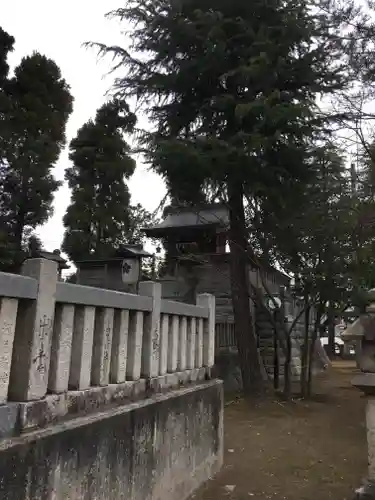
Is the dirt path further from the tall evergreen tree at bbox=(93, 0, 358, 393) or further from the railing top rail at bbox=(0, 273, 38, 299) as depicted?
the railing top rail at bbox=(0, 273, 38, 299)

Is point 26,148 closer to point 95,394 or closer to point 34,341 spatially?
point 95,394

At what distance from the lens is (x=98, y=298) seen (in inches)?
125

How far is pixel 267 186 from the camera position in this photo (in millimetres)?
9391

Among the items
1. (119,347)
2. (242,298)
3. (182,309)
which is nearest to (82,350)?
(119,347)

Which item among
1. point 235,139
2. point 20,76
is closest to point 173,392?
point 235,139

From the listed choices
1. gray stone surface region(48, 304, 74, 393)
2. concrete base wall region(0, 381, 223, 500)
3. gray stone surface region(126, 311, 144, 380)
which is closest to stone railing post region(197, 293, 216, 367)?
concrete base wall region(0, 381, 223, 500)

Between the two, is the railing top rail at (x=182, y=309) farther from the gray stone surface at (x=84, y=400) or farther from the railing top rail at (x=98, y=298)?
the gray stone surface at (x=84, y=400)

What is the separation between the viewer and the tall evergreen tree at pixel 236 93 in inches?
355

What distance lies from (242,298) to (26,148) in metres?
7.35

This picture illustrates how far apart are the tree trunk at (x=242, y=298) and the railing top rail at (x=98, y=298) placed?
6.58 metres

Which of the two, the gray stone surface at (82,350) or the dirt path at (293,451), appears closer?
the gray stone surface at (82,350)

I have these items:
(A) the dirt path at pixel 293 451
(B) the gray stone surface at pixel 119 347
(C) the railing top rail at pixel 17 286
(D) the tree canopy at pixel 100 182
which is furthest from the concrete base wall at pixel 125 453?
(D) the tree canopy at pixel 100 182

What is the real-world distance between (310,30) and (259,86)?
1654 millimetres

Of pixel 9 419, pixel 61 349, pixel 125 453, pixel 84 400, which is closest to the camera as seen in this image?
pixel 9 419
